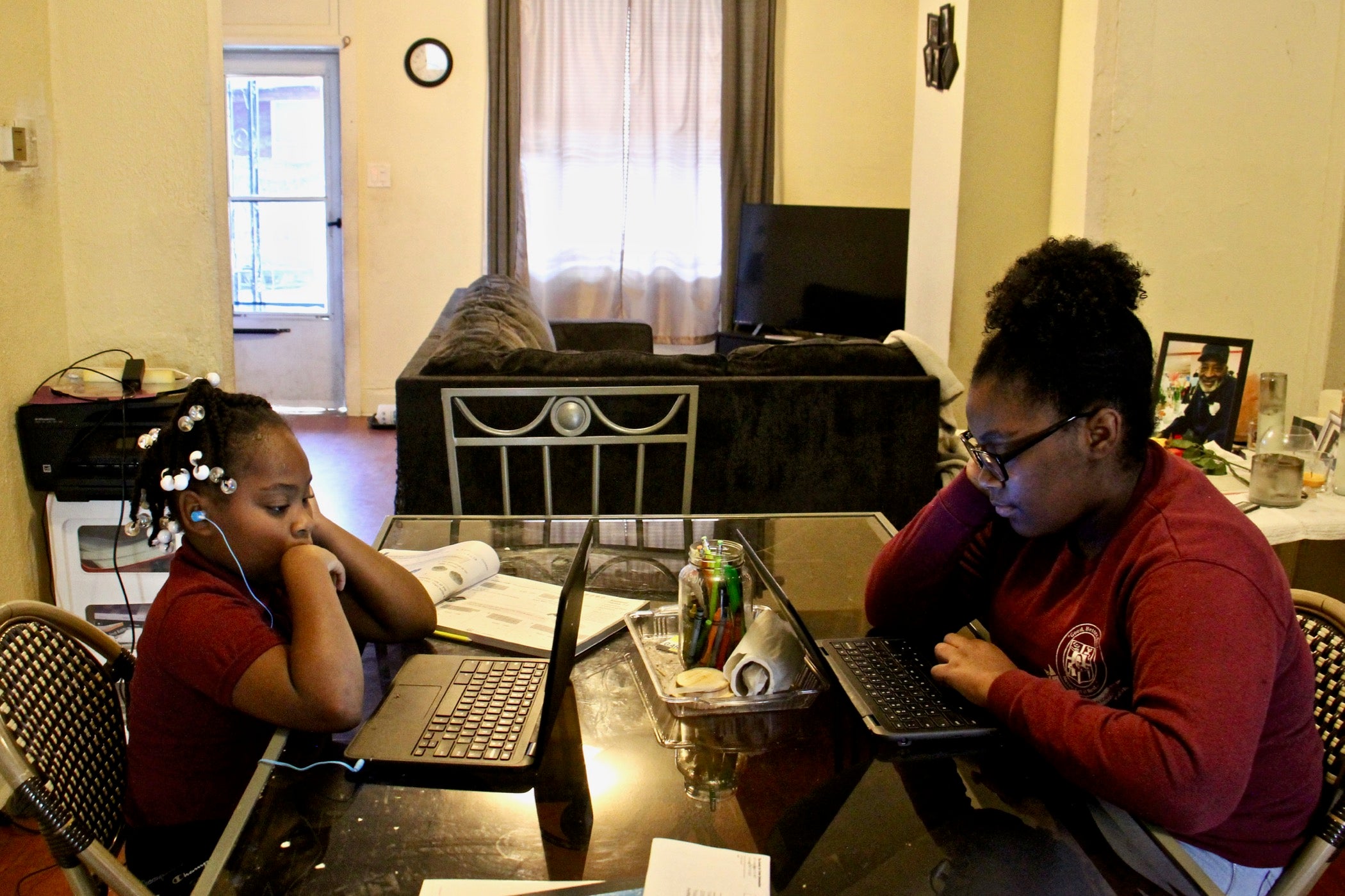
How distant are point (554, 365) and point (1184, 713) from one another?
2080mm

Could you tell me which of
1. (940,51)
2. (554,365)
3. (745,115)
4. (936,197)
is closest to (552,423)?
(554,365)

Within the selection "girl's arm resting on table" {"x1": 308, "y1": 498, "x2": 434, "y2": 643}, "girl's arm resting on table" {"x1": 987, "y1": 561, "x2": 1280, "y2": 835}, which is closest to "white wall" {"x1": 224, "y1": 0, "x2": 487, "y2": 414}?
"girl's arm resting on table" {"x1": 308, "y1": 498, "x2": 434, "y2": 643}

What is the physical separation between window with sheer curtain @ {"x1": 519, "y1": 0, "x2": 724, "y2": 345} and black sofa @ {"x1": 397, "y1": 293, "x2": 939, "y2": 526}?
10.3ft

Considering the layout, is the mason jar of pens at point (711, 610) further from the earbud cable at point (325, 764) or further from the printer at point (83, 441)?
the printer at point (83, 441)

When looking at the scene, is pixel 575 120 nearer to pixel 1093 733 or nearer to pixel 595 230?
pixel 595 230

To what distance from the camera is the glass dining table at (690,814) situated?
2.71 ft

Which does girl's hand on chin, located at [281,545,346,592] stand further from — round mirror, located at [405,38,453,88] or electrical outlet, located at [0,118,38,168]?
round mirror, located at [405,38,453,88]

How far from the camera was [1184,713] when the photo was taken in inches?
34.9

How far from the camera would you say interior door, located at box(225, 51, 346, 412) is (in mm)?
5961

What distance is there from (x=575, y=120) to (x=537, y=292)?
998 millimetres

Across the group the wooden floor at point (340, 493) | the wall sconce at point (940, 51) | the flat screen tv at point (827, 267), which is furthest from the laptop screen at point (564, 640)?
the flat screen tv at point (827, 267)

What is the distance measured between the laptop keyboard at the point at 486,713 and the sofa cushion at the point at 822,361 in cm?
179

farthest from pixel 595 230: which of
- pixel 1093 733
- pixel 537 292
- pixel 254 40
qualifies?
pixel 1093 733

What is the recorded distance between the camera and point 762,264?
5.52m
